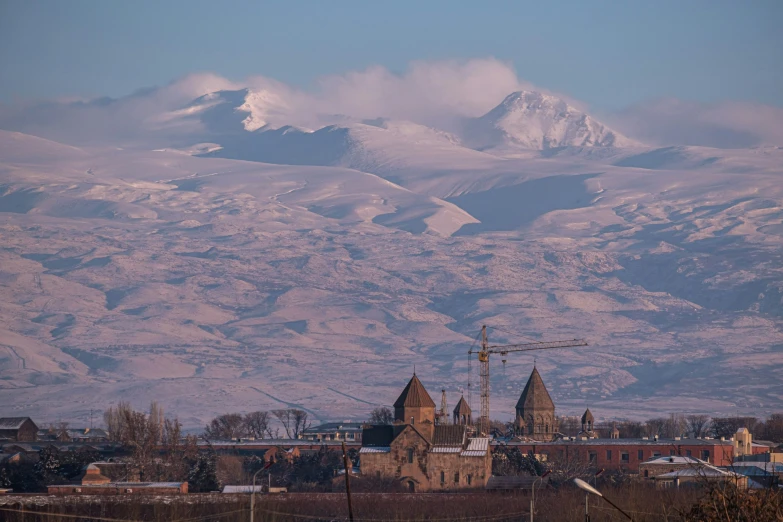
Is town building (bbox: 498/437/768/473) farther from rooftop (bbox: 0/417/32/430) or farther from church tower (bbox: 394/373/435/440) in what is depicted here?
rooftop (bbox: 0/417/32/430)

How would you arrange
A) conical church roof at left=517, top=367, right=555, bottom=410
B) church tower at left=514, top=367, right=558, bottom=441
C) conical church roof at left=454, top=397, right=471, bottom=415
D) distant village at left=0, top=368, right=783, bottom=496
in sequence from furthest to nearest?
1. conical church roof at left=517, top=367, right=555, bottom=410
2. church tower at left=514, top=367, right=558, bottom=441
3. conical church roof at left=454, top=397, right=471, bottom=415
4. distant village at left=0, top=368, right=783, bottom=496

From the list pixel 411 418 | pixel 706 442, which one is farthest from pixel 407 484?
pixel 706 442

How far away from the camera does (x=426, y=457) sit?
317ft

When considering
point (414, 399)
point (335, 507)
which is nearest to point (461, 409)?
point (414, 399)

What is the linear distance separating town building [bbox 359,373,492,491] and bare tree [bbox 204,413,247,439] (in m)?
61.6

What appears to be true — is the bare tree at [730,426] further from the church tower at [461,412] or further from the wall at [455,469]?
the wall at [455,469]

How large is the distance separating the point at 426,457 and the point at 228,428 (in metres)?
73.6

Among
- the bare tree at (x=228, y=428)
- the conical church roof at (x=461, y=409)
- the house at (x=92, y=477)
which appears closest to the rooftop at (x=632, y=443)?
the conical church roof at (x=461, y=409)

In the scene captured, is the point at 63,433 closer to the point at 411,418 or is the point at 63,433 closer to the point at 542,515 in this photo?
the point at 411,418

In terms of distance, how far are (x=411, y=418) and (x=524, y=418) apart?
110 ft

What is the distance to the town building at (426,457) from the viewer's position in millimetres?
95250

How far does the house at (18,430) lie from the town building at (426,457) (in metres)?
46.6

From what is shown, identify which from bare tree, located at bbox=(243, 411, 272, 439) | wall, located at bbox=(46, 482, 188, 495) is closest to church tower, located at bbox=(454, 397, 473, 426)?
bare tree, located at bbox=(243, 411, 272, 439)

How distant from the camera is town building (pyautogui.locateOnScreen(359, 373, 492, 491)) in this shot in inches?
3750
